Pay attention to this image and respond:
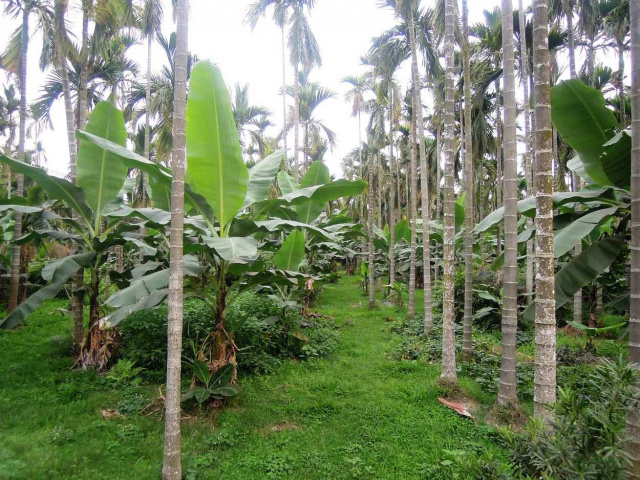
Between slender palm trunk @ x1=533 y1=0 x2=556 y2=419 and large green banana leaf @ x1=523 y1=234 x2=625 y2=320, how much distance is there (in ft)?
2.58

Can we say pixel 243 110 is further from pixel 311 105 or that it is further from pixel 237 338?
pixel 237 338

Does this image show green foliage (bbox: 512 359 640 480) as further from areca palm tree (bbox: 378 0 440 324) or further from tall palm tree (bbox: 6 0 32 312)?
tall palm tree (bbox: 6 0 32 312)

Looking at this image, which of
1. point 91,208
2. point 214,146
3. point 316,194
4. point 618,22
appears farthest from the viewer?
point 618,22

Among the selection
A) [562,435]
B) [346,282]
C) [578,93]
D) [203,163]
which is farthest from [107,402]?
[346,282]

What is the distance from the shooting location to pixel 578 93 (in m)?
4.84

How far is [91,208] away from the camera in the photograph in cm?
657

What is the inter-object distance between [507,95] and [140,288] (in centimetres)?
536

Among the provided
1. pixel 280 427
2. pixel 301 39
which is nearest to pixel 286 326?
pixel 280 427

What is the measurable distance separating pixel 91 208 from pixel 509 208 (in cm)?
658

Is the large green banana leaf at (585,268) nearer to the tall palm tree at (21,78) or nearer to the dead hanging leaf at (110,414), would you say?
the dead hanging leaf at (110,414)

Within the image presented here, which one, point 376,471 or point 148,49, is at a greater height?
point 148,49

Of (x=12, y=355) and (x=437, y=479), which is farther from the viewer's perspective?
(x=12, y=355)

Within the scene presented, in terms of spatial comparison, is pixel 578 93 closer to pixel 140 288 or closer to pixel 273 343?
pixel 140 288

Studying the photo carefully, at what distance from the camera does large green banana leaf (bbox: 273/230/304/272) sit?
23.7 ft
